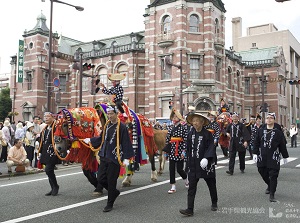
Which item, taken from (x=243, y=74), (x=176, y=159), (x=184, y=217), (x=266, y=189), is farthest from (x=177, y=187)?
(x=243, y=74)

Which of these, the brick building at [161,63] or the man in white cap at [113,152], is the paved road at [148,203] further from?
the brick building at [161,63]

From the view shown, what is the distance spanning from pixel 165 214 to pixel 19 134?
30.9 feet

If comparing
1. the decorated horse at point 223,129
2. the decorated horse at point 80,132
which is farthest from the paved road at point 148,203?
the decorated horse at point 223,129

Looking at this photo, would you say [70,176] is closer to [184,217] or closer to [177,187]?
[177,187]

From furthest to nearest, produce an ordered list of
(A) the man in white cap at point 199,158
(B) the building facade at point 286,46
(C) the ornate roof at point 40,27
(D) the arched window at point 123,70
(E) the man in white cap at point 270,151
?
1. (B) the building facade at point 286,46
2. (C) the ornate roof at point 40,27
3. (D) the arched window at point 123,70
4. (E) the man in white cap at point 270,151
5. (A) the man in white cap at point 199,158

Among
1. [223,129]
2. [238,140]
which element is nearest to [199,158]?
[238,140]

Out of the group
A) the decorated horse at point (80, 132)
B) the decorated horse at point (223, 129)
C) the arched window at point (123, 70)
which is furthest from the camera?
the arched window at point (123, 70)

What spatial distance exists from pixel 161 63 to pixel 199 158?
25553 mm

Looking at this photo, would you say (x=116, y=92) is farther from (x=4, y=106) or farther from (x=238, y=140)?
(x=4, y=106)

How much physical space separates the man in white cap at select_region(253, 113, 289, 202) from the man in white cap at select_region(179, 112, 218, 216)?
150 cm

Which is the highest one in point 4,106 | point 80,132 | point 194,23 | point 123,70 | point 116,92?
point 194,23

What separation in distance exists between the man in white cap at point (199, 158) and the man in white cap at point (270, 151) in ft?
4.93

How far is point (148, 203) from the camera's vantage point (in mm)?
6168

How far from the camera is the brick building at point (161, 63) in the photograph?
2922 centimetres
